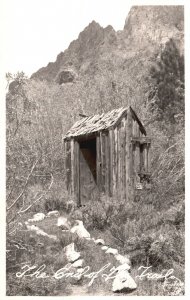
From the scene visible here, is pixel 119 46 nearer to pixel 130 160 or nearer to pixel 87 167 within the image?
pixel 87 167

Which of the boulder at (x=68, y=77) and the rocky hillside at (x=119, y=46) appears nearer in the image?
the rocky hillside at (x=119, y=46)

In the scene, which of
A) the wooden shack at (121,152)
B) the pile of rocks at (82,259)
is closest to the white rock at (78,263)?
the pile of rocks at (82,259)

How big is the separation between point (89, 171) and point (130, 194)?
7.65 feet

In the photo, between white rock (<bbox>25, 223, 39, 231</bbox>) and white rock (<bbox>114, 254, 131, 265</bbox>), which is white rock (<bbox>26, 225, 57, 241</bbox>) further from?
white rock (<bbox>114, 254, 131, 265</bbox>)

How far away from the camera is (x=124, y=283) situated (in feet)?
19.8

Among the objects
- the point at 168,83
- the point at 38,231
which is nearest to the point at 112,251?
the point at 38,231

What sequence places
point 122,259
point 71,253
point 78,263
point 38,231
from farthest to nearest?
point 38,231
point 71,253
point 122,259
point 78,263

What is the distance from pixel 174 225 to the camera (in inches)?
282

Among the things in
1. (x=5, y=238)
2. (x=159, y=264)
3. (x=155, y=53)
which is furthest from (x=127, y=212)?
(x=155, y=53)

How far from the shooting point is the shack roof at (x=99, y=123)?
933 centimetres

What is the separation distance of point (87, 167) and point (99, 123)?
1562mm

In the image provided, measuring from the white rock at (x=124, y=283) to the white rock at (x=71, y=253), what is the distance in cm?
84

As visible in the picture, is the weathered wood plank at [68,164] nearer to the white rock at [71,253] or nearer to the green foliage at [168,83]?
the green foliage at [168,83]
